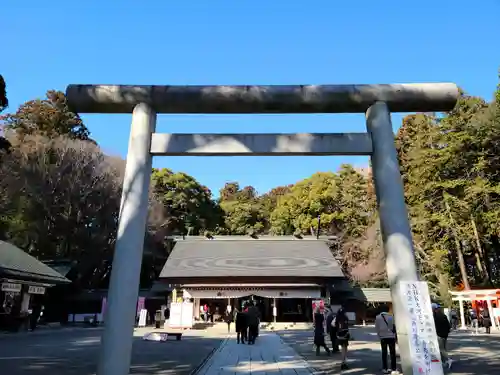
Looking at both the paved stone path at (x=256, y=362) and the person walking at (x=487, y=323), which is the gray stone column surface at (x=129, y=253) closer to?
the paved stone path at (x=256, y=362)

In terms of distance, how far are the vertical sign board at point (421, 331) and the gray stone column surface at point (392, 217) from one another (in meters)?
0.08

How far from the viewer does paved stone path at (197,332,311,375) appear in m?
8.14

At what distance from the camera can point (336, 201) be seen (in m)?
39.5

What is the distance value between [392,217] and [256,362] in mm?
5365

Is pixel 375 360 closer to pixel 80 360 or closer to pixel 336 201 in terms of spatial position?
pixel 80 360

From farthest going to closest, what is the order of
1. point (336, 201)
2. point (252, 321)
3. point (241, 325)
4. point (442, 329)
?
point (336, 201)
point (241, 325)
point (252, 321)
point (442, 329)

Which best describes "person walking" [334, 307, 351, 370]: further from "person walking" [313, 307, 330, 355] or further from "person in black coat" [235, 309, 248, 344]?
"person in black coat" [235, 309, 248, 344]

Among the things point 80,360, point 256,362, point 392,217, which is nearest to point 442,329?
point 392,217

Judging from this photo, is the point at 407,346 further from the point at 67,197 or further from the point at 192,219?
the point at 192,219

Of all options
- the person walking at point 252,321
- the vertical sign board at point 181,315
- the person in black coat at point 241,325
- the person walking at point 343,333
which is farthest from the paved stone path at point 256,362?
the vertical sign board at point 181,315

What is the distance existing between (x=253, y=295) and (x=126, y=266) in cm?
2050

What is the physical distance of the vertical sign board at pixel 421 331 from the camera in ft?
17.6

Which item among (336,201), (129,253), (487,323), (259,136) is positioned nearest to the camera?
(129,253)

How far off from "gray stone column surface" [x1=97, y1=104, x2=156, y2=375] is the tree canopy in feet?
49.0
